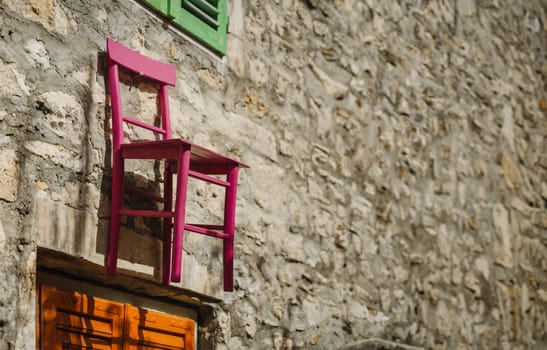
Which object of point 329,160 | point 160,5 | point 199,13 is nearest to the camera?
point 160,5

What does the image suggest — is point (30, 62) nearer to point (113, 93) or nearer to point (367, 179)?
point (113, 93)

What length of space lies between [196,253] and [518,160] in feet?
12.0

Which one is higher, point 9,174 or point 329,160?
point 329,160

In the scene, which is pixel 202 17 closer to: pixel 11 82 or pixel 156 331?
pixel 11 82

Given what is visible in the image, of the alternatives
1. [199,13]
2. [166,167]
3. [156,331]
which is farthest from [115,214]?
[199,13]

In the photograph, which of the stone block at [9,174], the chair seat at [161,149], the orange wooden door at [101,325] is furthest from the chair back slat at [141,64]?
the orange wooden door at [101,325]

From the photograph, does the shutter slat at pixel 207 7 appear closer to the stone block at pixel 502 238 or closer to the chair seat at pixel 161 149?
the chair seat at pixel 161 149

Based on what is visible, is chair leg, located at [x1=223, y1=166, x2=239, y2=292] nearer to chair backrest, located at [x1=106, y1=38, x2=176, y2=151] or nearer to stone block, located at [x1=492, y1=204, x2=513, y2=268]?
chair backrest, located at [x1=106, y1=38, x2=176, y2=151]

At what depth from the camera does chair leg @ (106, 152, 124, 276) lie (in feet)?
11.7

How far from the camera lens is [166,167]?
3912mm

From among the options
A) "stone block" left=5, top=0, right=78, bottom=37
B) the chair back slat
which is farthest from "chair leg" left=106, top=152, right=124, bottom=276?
"stone block" left=5, top=0, right=78, bottom=37

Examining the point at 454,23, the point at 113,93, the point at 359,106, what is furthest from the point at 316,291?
the point at 454,23

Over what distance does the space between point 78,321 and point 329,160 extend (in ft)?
6.39

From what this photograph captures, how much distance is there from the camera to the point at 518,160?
23.2ft
